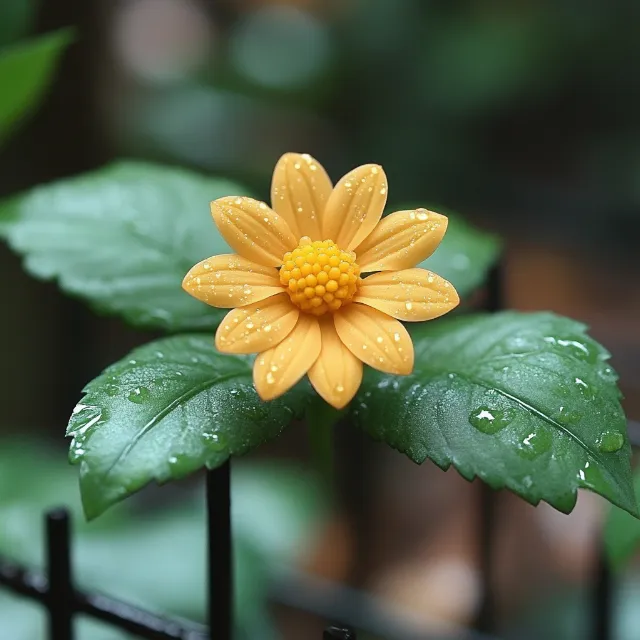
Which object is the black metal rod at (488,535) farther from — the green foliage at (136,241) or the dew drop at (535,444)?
the dew drop at (535,444)

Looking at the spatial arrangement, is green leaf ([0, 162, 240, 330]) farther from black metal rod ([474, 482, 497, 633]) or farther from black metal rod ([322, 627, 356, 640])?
black metal rod ([474, 482, 497, 633])

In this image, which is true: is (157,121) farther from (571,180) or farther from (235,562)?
(235,562)

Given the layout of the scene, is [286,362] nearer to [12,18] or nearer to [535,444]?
[535,444]

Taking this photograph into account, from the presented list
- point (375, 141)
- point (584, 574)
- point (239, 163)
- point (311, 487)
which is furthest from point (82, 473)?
point (375, 141)

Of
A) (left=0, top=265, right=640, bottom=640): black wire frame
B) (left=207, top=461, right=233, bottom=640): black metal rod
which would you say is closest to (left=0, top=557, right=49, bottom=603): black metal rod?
(left=0, top=265, right=640, bottom=640): black wire frame

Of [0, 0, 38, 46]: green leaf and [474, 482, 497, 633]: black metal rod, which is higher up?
[0, 0, 38, 46]: green leaf

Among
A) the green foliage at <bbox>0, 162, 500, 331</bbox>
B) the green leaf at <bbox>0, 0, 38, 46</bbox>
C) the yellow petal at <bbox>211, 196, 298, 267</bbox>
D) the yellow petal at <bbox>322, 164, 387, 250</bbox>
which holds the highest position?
the green leaf at <bbox>0, 0, 38, 46</bbox>

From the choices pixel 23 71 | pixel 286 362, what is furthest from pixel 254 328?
pixel 23 71

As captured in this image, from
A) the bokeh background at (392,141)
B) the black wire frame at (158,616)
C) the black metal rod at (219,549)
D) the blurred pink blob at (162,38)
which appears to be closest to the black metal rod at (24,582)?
the black wire frame at (158,616)
